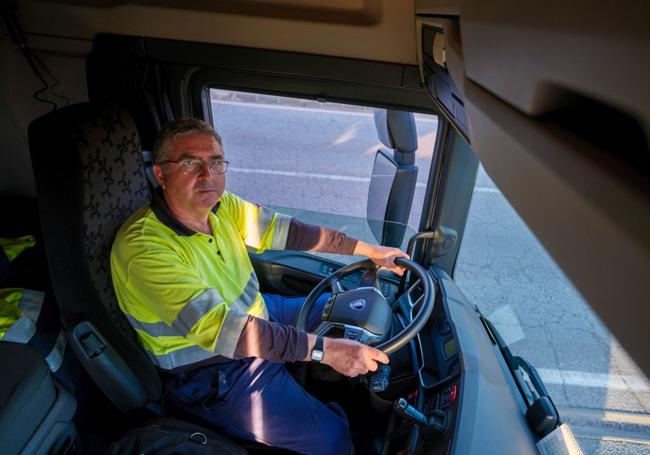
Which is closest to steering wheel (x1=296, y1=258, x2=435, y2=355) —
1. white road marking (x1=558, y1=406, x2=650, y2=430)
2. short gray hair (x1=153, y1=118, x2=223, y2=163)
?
short gray hair (x1=153, y1=118, x2=223, y2=163)

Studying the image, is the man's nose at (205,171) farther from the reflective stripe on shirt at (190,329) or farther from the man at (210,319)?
the reflective stripe on shirt at (190,329)

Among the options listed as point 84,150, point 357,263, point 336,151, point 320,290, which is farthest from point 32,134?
point 336,151

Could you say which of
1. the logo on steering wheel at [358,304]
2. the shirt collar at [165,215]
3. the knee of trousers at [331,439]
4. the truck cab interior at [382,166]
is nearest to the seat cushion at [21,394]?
the truck cab interior at [382,166]

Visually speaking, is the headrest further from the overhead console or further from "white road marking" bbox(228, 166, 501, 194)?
"white road marking" bbox(228, 166, 501, 194)

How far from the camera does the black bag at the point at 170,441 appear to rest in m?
1.37

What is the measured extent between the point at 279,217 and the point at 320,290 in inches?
17.3

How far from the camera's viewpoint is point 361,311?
1665 millimetres

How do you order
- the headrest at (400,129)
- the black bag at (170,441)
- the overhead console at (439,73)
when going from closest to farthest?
1. the overhead console at (439,73)
2. the black bag at (170,441)
3. the headrest at (400,129)

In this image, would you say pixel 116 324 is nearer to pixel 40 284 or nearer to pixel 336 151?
pixel 40 284

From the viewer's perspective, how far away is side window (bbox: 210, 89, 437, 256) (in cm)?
215

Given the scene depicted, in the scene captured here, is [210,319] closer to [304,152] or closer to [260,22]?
[260,22]

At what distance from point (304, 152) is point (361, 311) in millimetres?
2612

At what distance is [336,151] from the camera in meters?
3.69

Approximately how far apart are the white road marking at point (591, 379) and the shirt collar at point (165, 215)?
6.16 ft
